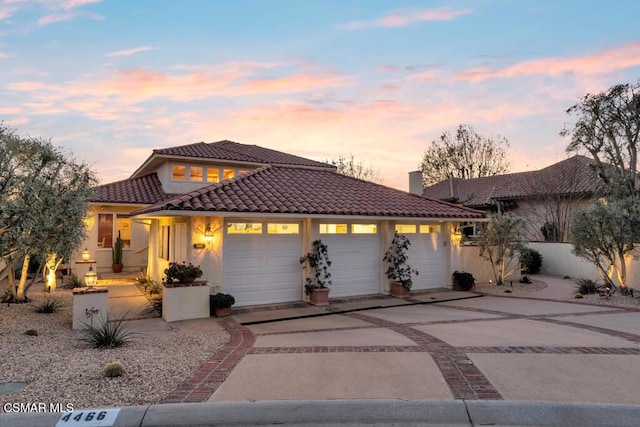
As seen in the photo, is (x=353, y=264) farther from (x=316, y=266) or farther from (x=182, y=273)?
(x=182, y=273)

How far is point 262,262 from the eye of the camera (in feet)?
34.3

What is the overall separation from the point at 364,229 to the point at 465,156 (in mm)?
32820

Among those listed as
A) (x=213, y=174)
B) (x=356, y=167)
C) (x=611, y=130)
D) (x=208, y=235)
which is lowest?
(x=208, y=235)

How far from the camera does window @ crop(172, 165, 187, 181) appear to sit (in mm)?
17359

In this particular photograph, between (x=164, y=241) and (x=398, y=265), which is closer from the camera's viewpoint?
(x=398, y=265)

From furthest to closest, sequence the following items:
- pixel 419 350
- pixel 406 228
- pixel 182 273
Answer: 1. pixel 406 228
2. pixel 182 273
3. pixel 419 350

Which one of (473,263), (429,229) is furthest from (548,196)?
(429,229)

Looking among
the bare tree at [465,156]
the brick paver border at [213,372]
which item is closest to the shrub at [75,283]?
the brick paver border at [213,372]

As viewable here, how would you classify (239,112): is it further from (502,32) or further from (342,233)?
(502,32)

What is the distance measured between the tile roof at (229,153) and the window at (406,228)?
26.9ft

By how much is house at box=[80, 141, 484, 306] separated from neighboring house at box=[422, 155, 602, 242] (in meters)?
7.26

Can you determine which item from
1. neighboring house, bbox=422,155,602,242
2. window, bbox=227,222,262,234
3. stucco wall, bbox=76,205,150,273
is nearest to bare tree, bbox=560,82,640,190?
neighboring house, bbox=422,155,602,242

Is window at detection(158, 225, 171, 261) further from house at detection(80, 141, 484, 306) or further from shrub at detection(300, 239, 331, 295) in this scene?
shrub at detection(300, 239, 331, 295)

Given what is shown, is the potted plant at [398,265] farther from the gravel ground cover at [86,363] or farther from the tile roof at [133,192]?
the tile roof at [133,192]
